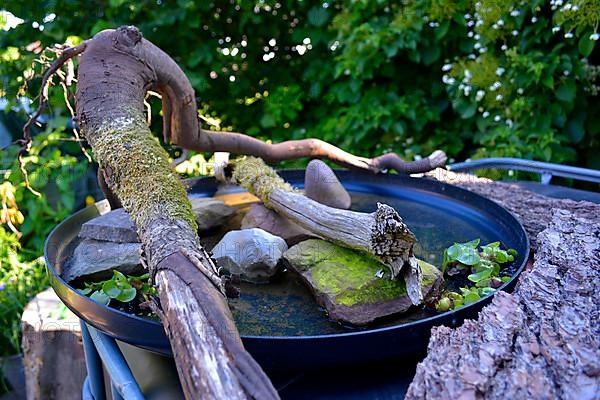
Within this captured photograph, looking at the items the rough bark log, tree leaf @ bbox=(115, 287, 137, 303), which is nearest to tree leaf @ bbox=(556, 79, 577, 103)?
the rough bark log

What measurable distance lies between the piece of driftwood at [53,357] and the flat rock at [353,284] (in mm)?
1097

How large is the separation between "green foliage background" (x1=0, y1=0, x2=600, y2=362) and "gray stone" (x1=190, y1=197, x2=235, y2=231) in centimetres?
151

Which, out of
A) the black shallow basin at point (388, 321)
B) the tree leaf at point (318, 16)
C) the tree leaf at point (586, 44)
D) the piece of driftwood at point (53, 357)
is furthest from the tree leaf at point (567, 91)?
the piece of driftwood at point (53, 357)

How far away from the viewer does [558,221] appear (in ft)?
3.71

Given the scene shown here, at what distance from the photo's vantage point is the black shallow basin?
815 mm

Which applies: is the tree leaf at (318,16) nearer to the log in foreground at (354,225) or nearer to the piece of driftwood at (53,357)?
the log in foreground at (354,225)

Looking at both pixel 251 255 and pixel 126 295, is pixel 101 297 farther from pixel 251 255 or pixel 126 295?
pixel 251 255

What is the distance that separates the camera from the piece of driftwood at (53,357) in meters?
1.83

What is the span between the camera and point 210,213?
1.50 metres

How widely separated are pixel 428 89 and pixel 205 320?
2.63 metres

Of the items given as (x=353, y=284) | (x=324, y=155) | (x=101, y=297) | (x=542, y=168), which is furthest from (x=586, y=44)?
(x=101, y=297)

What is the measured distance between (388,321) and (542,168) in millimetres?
1068

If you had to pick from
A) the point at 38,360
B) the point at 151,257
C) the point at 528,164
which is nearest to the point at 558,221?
the point at 528,164

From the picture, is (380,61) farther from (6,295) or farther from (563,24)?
(6,295)
